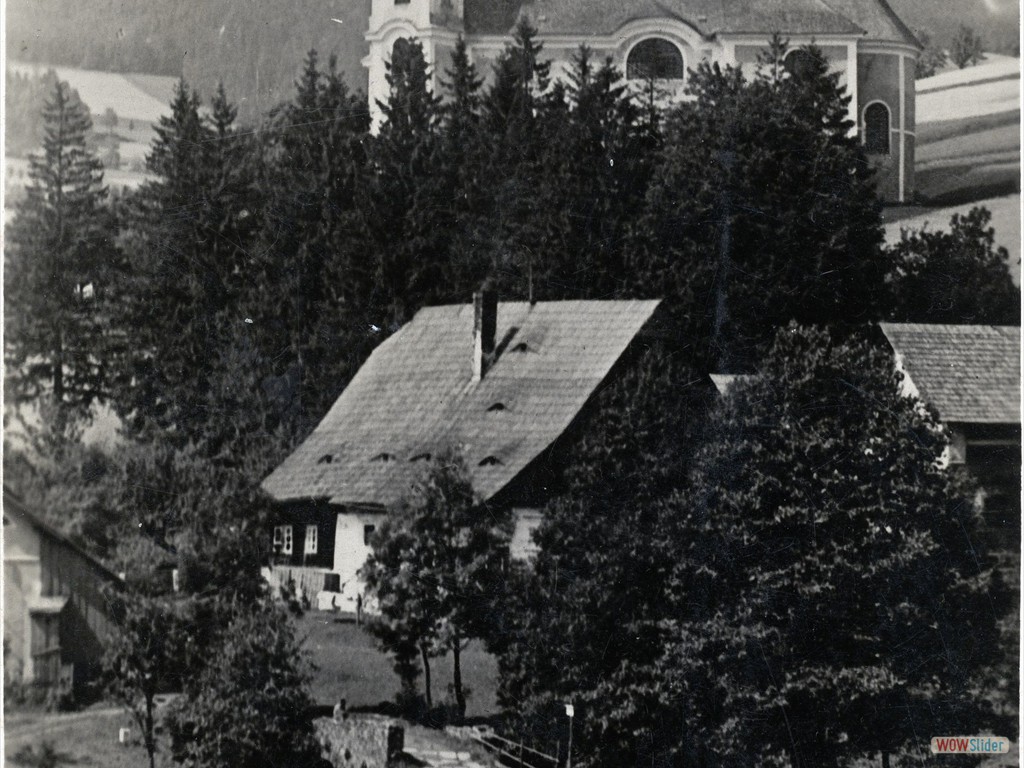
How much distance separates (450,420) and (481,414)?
12cm

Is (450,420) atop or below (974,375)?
below

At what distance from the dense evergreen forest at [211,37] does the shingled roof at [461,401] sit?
1.06 meters

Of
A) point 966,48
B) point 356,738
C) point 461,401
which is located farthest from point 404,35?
point 356,738

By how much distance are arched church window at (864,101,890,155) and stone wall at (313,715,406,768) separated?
280 cm

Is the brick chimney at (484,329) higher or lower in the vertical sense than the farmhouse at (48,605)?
higher

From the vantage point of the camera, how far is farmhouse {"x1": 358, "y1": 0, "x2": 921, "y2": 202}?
775cm

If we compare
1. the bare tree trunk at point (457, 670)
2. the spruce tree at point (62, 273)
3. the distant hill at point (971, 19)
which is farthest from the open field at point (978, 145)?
the spruce tree at point (62, 273)

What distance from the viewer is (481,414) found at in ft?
25.2

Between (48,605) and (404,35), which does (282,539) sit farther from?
(404,35)

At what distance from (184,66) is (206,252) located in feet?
2.29

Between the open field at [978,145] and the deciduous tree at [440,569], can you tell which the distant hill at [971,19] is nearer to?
the open field at [978,145]

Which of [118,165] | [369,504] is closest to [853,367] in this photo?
[369,504]

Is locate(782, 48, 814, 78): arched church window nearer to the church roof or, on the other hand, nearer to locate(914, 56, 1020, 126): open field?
the church roof

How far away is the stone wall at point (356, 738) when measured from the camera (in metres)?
7.29
